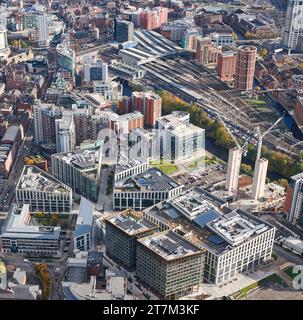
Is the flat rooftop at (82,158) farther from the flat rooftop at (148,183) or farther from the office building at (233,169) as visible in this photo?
the office building at (233,169)

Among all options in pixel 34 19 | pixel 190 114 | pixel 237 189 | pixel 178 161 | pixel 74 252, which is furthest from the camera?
pixel 34 19

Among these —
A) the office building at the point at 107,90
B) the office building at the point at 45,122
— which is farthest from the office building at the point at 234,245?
the office building at the point at 107,90

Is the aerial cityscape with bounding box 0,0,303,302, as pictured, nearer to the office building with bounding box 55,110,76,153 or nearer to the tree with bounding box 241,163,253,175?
the office building with bounding box 55,110,76,153

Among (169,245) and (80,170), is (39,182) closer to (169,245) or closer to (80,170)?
(80,170)

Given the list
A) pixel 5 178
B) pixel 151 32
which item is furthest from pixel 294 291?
pixel 151 32

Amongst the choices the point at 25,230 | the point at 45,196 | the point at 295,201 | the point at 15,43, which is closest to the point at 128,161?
the point at 45,196

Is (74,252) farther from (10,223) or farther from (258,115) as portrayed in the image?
(258,115)
